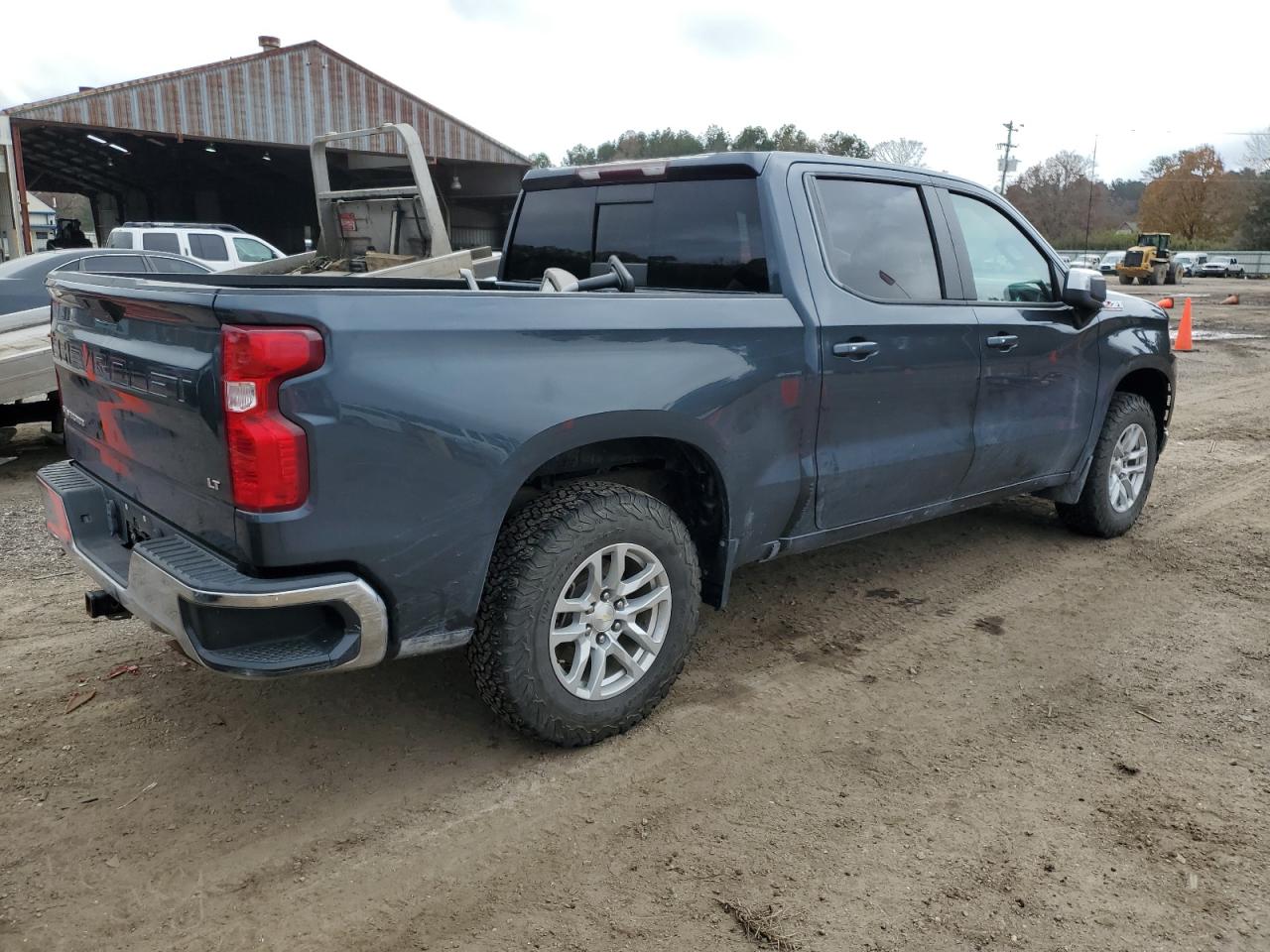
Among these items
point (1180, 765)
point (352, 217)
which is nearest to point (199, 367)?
point (1180, 765)

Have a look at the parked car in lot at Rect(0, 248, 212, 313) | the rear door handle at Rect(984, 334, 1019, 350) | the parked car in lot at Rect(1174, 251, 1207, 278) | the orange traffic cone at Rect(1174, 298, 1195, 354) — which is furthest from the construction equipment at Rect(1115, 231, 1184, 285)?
the rear door handle at Rect(984, 334, 1019, 350)

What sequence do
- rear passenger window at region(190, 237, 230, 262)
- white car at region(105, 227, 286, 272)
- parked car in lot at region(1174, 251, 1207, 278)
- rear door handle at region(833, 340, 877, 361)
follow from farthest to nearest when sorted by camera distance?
parked car in lot at region(1174, 251, 1207, 278), rear passenger window at region(190, 237, 230, 262), white car at region(105, 227, 286, 272), rear door handle at region(833, 340, 877, 361)

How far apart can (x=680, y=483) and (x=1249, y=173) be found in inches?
3193

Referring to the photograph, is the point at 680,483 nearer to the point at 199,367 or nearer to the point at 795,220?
the point at 795,220

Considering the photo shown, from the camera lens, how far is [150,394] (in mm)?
2803

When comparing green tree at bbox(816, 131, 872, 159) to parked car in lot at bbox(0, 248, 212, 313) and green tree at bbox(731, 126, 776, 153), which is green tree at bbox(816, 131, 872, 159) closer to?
green tree at bbox(731, 126, 776, 153)

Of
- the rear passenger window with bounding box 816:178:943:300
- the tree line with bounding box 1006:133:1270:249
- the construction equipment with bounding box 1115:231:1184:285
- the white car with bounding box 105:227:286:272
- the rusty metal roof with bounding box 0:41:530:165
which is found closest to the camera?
the rear passenger window with bounding box 816:178:943:300

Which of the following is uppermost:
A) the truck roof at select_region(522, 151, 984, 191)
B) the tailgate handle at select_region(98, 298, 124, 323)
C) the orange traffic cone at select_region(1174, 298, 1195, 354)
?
the truck roof at select_region(522, 151, 984, 191)

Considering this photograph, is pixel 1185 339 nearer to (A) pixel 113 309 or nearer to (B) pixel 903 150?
(A) pixel 113 309

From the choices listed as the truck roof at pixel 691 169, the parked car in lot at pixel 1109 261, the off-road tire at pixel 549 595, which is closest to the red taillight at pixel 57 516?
the off-road tire at pixel 549 595

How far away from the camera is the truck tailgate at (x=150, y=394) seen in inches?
101

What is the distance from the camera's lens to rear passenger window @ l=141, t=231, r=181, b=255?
15.1 metres

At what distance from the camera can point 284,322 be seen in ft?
7.98

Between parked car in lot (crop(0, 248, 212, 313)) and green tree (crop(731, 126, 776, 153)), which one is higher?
green tree (crop(731, 126, 776, 153))
